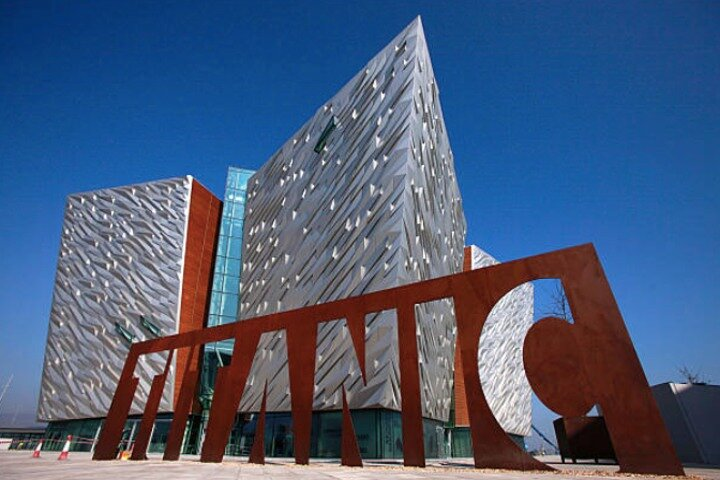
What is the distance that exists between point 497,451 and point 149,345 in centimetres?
1023

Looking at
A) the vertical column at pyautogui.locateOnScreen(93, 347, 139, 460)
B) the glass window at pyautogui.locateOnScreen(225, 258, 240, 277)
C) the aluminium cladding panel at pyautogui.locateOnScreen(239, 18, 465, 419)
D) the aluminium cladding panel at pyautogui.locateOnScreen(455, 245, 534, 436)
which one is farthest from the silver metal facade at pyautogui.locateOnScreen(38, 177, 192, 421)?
the aluminium cladding panel at pyautogui.locateOnScreen(455, 245, 534, 436)

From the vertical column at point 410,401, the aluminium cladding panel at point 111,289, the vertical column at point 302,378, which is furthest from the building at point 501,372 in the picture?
the vertical column at point 410,401

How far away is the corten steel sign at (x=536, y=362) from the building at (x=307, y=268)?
3436 millimetres

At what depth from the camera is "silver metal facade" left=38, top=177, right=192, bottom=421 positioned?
2823 centimetres

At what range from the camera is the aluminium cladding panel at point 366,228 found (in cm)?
1798

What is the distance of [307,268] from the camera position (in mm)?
22328

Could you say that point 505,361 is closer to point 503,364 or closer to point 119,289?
point 503,364

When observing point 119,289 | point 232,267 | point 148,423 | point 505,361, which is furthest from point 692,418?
point 119,289

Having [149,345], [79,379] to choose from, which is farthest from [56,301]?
[149,345]

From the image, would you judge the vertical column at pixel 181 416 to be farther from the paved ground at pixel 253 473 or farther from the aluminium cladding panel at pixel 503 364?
the aluminium cladding panel at pixel 503 364

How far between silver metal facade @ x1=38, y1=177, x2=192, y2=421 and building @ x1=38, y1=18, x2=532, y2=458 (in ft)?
0.32

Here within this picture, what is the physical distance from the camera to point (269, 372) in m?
21.7

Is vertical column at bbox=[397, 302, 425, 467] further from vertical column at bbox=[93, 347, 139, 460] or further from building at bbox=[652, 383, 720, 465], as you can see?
building at bbox=[652, 383, 720, 465]

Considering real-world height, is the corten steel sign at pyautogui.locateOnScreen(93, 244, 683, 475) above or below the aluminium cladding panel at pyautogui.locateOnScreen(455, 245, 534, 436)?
below
